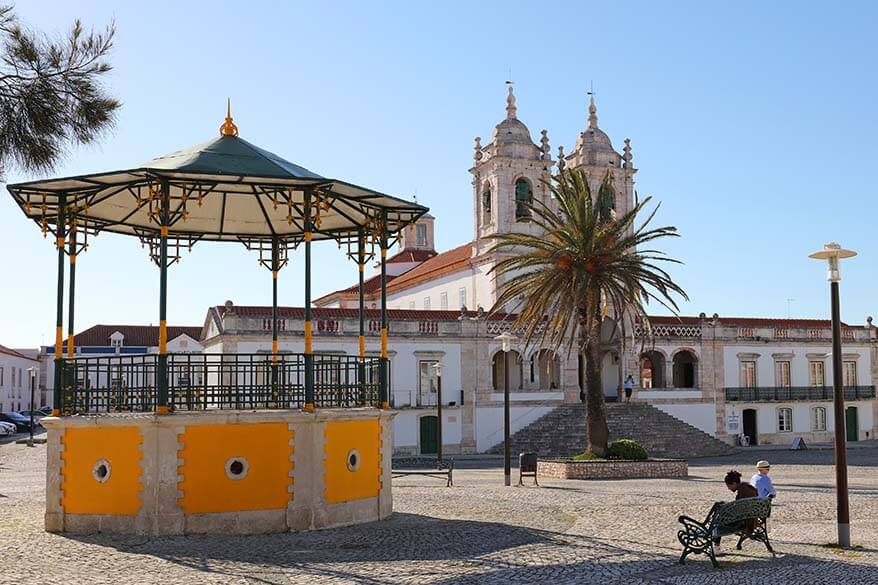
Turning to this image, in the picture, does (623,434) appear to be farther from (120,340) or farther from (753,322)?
(120,340)

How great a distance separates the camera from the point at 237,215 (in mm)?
19391

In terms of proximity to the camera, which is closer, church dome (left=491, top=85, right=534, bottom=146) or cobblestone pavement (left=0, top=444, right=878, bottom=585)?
cobblestone pavement (left=0, top=444, right=878, bottom=585)

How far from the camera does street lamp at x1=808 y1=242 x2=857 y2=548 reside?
13.4 m

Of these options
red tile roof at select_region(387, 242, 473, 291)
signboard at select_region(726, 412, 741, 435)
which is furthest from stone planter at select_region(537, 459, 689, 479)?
red tile roof at select_region(387, 242, 473, 291)

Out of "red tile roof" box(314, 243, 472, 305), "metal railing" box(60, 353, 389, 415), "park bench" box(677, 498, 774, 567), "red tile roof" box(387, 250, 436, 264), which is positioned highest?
"red tile roof" box(387, 250, 436, 264)

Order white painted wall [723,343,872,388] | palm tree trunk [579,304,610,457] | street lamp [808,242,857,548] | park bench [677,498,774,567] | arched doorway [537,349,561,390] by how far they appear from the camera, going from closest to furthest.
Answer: park bench [677,498,774,567], street lamp [808,242,857,548], palm tree trunk [579,304,610,457], arched doorway [537,349,561,390], white painted wall [723,343,872,388]

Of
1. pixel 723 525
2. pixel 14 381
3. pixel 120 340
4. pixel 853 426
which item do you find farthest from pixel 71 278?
pixel 14 381

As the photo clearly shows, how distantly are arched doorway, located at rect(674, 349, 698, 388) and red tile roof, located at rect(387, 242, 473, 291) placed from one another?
11.8 m

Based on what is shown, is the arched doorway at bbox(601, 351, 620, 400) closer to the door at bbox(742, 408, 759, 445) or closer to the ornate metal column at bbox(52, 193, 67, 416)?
the door at bbox(742, 408, 759, 445)

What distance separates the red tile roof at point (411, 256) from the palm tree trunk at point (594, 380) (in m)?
42.5

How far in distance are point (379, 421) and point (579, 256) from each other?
44.4ft

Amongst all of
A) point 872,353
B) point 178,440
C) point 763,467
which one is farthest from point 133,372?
point 872,353

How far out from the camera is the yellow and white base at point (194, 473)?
14516mm

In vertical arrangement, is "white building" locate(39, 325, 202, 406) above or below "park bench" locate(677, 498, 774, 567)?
above
